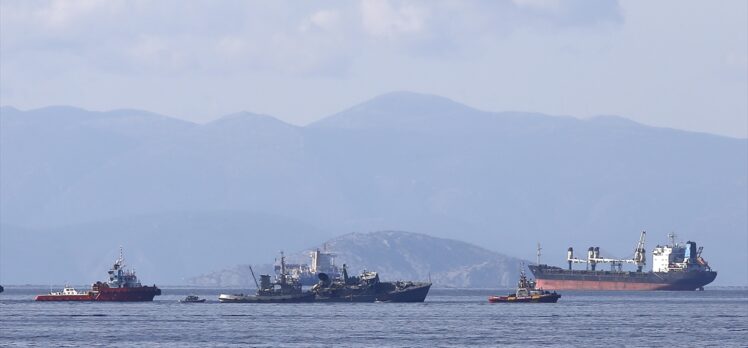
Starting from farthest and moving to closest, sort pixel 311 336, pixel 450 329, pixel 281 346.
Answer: pixel 450 329
pixel 311 336
pixel 281 346

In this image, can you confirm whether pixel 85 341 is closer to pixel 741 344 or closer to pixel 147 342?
pixel 147 342

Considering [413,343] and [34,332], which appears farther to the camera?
[34,332]

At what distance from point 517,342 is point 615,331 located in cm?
2287

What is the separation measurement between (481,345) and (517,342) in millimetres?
5501

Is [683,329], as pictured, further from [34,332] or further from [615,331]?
[34,332]

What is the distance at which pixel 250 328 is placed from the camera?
18725 centimetres

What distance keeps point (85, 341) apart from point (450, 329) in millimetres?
41509

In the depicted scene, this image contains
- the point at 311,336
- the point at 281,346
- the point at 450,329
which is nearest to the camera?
the point at 281,346

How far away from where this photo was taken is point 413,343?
16000 cm

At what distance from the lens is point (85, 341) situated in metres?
164

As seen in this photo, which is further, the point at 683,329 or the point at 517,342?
the point at 683,329

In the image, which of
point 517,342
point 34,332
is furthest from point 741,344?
point 34,332

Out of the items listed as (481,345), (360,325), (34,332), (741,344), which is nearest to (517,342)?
(481,345)

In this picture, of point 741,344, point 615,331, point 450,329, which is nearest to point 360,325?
point 450,329
